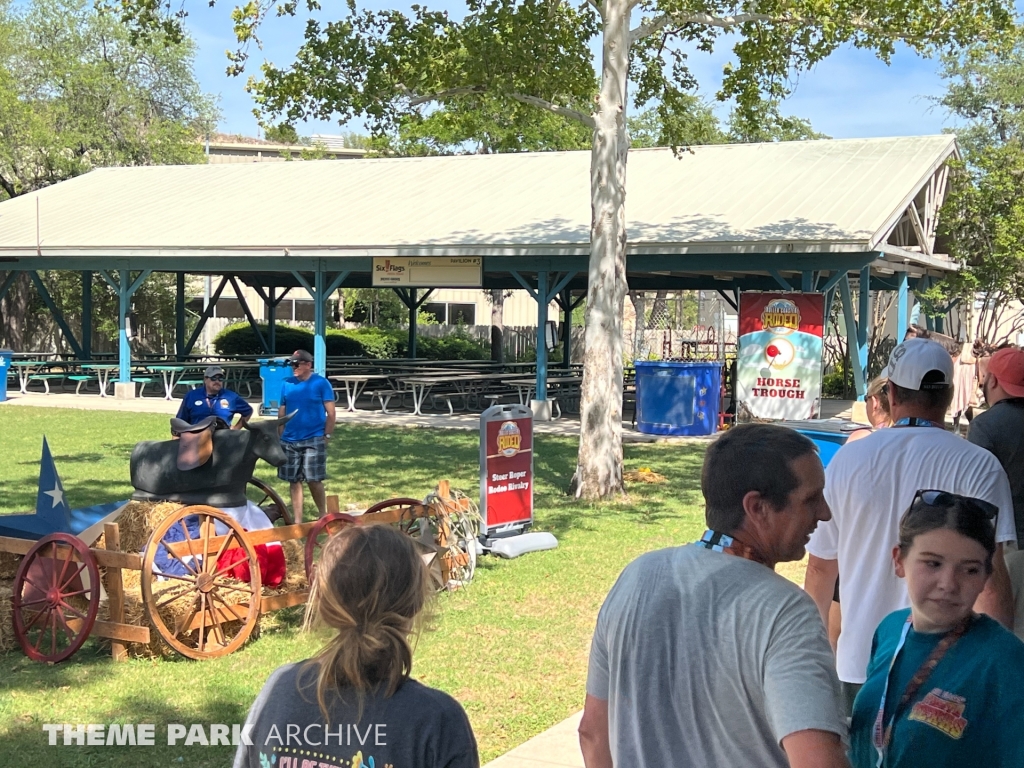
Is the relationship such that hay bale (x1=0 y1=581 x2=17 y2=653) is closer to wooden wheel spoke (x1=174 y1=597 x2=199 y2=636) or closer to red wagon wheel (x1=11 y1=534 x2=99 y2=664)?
red wagon wheel (x1=11 y1=534 x2=99 y2=664)

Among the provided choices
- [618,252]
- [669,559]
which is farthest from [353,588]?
[618,252]

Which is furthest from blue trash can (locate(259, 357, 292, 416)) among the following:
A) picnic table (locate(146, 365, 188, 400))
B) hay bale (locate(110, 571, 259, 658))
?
hay bale (locate(110, 571, 259, 658))

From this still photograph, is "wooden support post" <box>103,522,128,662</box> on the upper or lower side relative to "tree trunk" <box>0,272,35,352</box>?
lower

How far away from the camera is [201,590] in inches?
247

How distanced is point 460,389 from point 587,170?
18.1 feet

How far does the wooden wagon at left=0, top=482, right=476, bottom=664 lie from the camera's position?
6.10m

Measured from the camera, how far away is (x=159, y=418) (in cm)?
1930

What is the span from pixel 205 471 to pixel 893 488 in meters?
4.92

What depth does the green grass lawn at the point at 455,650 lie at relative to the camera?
5.30m

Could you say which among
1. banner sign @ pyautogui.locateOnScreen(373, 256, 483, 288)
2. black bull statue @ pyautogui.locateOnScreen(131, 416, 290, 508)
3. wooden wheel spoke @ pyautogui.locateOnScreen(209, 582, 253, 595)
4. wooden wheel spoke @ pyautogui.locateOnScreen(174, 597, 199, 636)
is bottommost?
wooden wheel spoke @ pyautogui.locateOnScreen(174, 597, 199, 636)

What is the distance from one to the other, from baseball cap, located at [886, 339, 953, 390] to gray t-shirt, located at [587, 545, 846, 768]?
1481 millimetres

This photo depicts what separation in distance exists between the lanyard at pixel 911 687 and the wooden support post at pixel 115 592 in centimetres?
487

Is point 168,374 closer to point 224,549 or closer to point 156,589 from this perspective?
point 224,549

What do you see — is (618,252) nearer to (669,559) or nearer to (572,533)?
(572,533)
